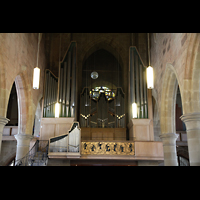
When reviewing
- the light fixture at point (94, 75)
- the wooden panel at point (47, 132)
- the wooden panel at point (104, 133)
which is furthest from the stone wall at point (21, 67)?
the light fixture at point (94, 75)

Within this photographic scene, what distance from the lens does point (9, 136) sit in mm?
15320

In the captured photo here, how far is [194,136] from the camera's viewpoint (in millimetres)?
8602

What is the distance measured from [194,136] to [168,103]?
3.99m

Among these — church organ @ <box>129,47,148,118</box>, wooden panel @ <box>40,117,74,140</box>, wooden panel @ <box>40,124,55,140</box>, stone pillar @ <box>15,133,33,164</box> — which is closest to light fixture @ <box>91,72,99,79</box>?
church organ @ <box>129,47,148,118</box>

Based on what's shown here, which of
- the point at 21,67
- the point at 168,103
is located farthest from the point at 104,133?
the point at 21,67

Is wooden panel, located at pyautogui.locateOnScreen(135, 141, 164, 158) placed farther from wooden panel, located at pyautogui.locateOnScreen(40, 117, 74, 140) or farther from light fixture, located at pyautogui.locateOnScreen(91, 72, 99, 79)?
light fixture, located at pyautogui.locateOnScreen(91, 72, 99, 79)

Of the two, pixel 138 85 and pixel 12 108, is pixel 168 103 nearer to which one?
pixel 138 85

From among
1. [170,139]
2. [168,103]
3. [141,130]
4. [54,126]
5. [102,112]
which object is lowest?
[170,139]

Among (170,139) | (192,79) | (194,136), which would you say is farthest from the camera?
(170,139)

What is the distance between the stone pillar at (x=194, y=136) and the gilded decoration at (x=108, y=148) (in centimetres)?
401

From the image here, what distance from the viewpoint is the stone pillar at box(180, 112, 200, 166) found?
27.8 ft

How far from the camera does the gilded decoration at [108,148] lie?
12250 mm

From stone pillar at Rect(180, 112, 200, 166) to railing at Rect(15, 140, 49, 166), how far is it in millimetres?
6360
